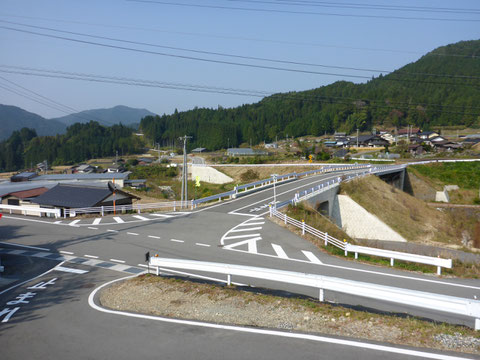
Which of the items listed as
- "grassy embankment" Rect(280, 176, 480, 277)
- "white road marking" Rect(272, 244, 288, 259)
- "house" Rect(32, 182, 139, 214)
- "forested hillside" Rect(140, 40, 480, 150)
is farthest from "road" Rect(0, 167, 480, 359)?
"forested hillside" Rect(140, 40, 480, 150)

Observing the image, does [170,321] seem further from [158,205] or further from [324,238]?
[158,205]

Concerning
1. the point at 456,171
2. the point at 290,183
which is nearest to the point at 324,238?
the point at 290,183

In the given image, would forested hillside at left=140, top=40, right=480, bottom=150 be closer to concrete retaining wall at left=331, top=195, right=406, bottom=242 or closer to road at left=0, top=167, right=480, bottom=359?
concrete retaining wall at left=331, top=195, right=406, bottom=242

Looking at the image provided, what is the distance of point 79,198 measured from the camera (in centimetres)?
2733

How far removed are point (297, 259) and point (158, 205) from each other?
1559 cm

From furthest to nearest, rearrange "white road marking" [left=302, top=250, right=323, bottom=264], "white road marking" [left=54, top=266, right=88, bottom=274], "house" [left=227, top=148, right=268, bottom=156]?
"house" [left=227, top=148, right=268, bottom=156] < "white road marking" [left=302, top=250, right=323, bottom=264] < "white road marking" [left=54, top=266, right=88, bottom=274]

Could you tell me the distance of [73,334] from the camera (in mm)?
7121

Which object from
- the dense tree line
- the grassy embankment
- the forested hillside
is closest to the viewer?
the grassy embankment

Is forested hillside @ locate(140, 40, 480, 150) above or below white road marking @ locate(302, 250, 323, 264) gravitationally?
above

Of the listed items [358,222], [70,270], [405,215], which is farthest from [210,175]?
[70,270]

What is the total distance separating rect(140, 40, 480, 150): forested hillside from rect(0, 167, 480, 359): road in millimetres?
88587

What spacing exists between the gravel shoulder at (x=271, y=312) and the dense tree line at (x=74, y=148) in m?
116

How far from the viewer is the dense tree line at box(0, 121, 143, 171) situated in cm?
11476

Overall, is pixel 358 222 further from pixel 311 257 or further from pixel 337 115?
→ pixel 337 115
